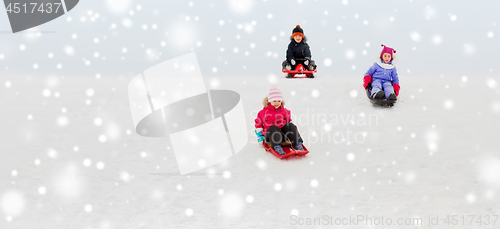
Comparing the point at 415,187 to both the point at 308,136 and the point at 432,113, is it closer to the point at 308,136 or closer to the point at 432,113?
the point at 308,136

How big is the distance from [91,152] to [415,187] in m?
4.59

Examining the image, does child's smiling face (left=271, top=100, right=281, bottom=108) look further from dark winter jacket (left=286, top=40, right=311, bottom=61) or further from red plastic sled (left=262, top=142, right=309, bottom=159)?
dark winter jacket (left=286, top=40, right=311, bottom=61)

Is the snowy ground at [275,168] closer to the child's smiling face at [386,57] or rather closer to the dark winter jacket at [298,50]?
the child's smiling face at [386,57]

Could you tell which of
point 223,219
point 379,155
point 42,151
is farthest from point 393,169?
point 42,151

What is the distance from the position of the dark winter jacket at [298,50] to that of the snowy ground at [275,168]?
1.52 m

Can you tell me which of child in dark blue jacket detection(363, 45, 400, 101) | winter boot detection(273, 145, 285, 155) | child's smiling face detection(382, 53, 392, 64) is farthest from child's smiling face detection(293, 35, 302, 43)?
winter boot detection(273, 145, 285, 155)

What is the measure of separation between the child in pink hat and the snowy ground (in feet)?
0.85

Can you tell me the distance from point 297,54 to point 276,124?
4085 millimetres

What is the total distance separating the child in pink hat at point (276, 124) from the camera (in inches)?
218

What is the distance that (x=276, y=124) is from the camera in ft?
19.1

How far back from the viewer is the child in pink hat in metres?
5.54

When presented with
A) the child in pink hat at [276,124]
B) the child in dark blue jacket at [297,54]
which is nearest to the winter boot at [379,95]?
the child in pink hat at [276,124]

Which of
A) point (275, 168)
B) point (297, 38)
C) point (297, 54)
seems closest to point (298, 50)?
point (297, 54)

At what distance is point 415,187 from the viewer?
4.69m
